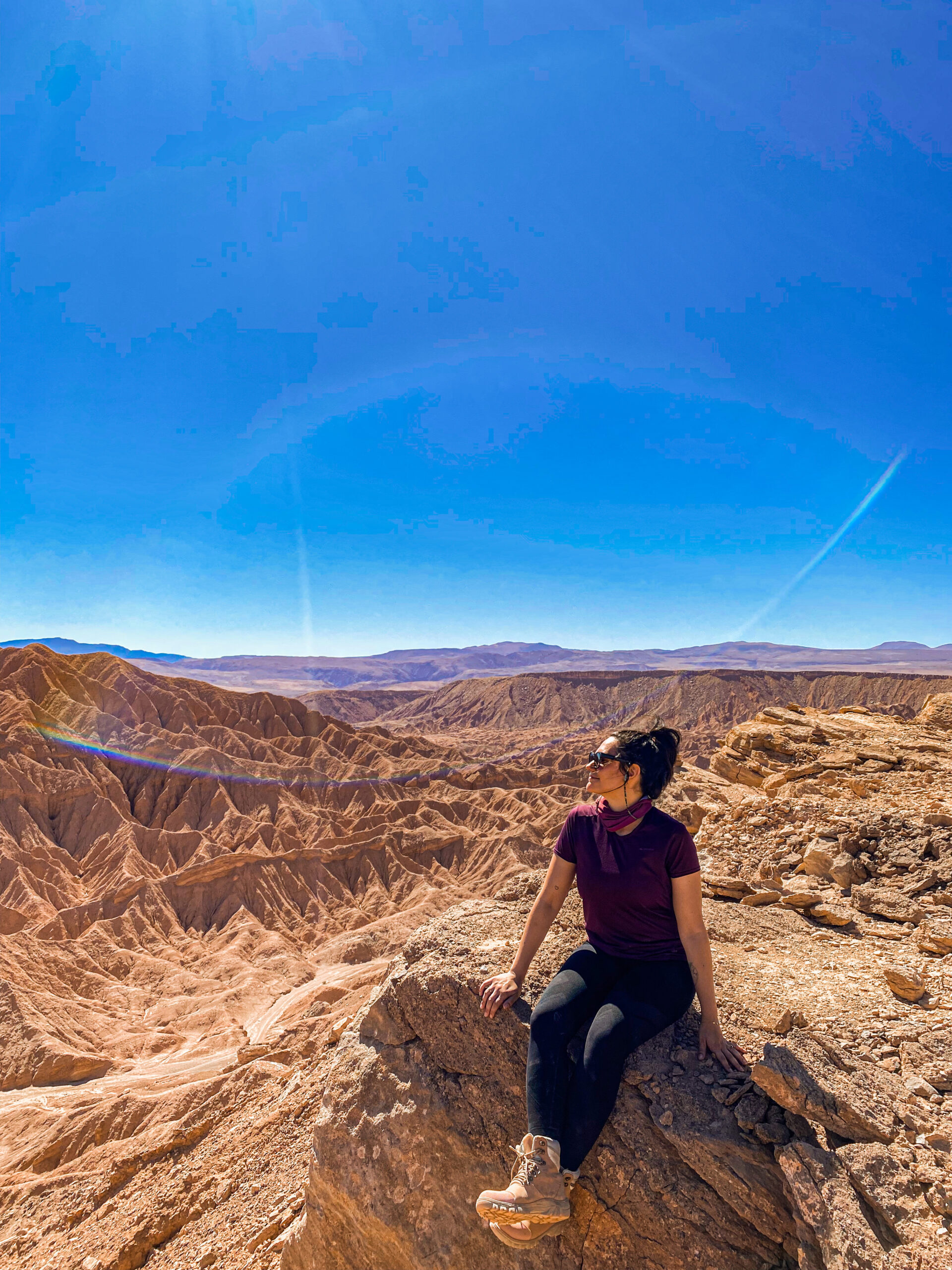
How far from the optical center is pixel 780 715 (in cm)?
1270

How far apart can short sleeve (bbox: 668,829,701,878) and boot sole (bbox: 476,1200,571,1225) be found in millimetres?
1460

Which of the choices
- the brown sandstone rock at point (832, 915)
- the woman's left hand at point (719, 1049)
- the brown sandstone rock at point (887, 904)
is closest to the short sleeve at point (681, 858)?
the woman's left hand at point (719, 1049)

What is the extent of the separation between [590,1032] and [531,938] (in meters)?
0.57

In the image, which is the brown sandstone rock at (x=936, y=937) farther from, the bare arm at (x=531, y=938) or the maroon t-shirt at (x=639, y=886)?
the bare arm at (x=531, y=938)

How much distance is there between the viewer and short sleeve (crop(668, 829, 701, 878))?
10.4 feet

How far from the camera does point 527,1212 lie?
2.60 m

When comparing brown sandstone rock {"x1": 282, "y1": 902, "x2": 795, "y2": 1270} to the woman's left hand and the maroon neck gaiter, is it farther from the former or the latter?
the maroon neck gaiter

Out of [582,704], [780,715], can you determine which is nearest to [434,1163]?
[780,715]

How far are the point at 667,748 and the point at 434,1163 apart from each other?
2574mm

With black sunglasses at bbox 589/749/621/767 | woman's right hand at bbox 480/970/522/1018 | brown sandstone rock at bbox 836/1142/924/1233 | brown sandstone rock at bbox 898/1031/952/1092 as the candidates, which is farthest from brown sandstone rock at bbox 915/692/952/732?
woman's right hand at bbox 480/970/522/1018

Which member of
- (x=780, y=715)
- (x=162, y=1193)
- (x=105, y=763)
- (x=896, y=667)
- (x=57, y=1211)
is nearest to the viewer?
(x=162, y=1193)

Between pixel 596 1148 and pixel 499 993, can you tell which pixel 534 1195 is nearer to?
pixel 596 1148

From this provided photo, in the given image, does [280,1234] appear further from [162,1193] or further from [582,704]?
[582,704]

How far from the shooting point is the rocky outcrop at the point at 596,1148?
8.30 ft
